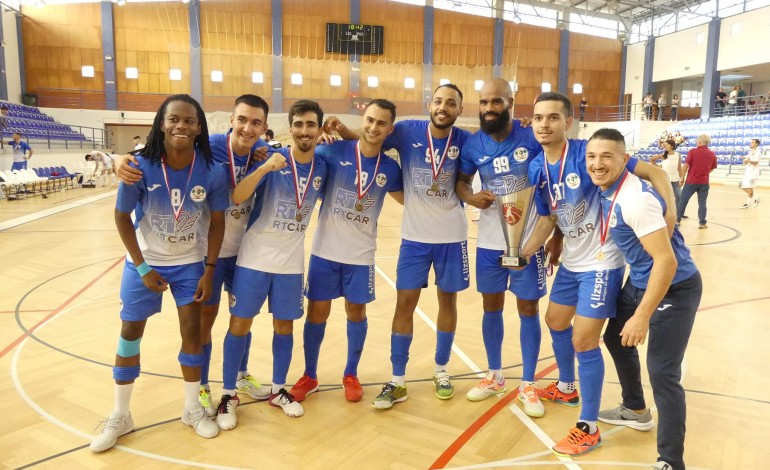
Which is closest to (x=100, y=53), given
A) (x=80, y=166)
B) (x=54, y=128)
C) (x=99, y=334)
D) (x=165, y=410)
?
(x=54, y=128)

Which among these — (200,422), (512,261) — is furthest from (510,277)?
(200,422)

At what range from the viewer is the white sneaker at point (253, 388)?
3.79 m

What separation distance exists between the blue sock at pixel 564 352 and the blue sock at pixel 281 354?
5.93ft

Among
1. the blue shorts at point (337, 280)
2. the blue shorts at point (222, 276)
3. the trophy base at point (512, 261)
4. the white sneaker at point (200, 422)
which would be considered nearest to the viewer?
the white sneaker at point (200, 422)

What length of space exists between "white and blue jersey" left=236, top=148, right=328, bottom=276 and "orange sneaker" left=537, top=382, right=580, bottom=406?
6.40 feet

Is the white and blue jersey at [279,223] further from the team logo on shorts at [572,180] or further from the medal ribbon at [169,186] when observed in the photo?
the team logo on shorts at [572,180]

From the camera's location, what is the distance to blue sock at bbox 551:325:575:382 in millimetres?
3656

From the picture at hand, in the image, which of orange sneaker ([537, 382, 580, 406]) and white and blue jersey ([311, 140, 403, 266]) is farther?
orange sneaker ([537, 382, 580, 406])

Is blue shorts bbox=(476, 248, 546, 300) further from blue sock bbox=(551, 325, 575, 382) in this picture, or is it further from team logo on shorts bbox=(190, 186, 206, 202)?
team logo on shorts bbox=(190, 186, 206, 202)

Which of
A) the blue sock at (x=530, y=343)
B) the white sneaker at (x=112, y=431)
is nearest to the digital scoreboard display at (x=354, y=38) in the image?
the blue sock at (x=530, y=343)

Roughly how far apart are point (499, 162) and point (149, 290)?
237cm

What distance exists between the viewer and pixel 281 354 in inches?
143

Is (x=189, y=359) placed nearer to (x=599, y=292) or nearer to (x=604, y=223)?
(x=599, y=292)

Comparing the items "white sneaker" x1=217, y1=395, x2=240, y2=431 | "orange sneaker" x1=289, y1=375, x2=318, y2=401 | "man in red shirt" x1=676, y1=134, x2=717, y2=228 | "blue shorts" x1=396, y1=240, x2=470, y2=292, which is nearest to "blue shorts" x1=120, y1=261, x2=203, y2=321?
"white sneaker" x1=217, y1=395, x2=240, y2=431
